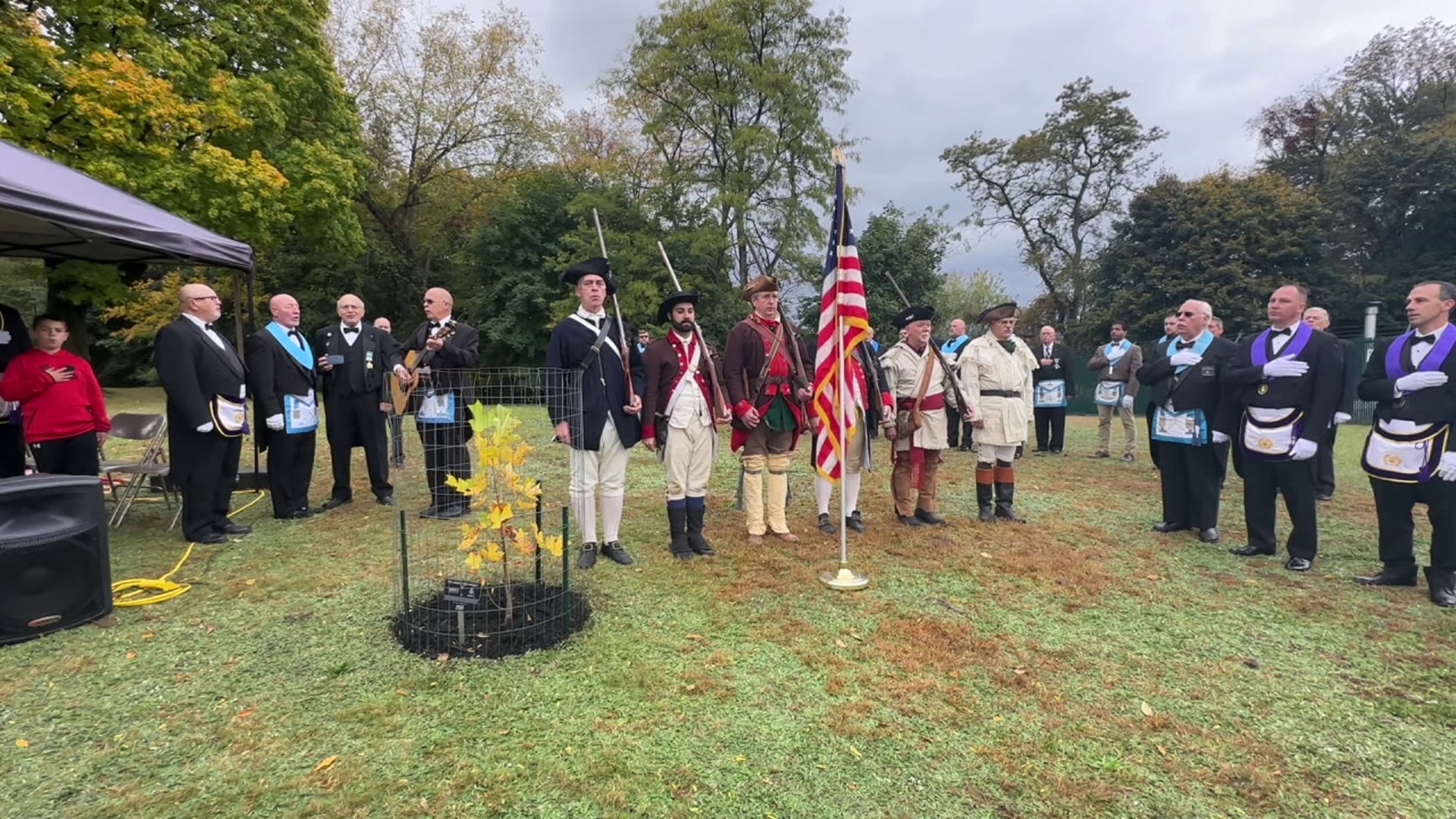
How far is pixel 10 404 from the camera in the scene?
525 centimetres

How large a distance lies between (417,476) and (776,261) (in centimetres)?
1588

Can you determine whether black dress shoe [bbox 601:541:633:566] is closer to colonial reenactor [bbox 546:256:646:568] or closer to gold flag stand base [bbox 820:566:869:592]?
colonial reenactor [bbox 546:256:646:568]

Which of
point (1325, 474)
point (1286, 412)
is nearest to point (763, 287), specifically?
point (1286, 412)

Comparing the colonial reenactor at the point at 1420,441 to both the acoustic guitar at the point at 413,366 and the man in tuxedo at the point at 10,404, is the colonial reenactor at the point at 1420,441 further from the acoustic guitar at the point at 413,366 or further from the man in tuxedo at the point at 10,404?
the man in tuxedo at the point at 10,404

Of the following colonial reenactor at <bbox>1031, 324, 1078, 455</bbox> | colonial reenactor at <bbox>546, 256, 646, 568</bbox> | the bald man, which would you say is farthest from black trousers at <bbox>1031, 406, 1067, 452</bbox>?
the bald man

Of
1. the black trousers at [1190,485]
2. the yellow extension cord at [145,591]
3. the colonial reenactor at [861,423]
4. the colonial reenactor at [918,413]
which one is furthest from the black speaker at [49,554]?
the black trousers at [1190,485]

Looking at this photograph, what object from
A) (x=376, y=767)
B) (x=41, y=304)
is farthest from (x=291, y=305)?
(x=41, y=304)

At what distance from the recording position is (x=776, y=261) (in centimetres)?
2159

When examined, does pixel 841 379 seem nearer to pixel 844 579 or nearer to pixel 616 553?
pixel 844 579

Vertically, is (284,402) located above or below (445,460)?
above

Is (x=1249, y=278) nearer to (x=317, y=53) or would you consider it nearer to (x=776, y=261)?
(x=776, y=261)

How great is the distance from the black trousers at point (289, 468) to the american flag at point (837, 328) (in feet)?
15.2

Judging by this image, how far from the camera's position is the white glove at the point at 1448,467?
4211mm

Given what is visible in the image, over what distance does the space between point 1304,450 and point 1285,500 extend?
0.54 meters
